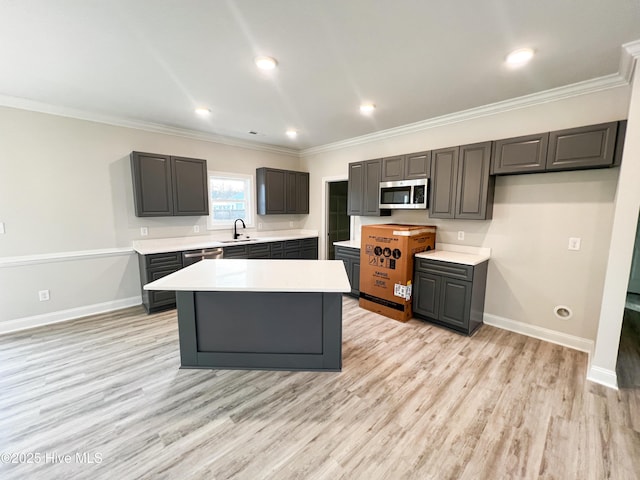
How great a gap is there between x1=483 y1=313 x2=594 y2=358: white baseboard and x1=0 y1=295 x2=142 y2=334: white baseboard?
5022 mm

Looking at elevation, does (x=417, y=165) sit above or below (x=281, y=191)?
above

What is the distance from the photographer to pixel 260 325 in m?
2.38

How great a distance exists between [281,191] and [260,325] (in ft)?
11.0

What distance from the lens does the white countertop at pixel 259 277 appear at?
6.63ft

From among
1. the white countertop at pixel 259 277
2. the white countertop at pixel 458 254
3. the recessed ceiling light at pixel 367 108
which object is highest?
the recessed ceiling light at pixel 367 108

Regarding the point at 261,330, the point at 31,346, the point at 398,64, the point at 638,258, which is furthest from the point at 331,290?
the point at 638,258

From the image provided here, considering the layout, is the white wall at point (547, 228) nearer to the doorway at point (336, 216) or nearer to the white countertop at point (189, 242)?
the doorway at point (336, 216)

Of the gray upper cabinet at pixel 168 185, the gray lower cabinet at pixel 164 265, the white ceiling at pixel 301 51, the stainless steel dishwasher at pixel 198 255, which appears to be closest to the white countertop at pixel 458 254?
the white ceiling at pixel 301 51

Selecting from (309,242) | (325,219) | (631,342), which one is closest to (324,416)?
(631,342)

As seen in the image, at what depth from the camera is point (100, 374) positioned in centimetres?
234

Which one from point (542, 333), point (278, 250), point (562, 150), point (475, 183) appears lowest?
point (542, 333)

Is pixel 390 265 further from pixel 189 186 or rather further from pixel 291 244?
pixel 189 186

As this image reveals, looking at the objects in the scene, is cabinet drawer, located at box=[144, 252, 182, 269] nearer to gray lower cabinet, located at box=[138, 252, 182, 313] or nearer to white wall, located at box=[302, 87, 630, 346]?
gray lower cabinet, located at box=[138, 252, 182, 313]

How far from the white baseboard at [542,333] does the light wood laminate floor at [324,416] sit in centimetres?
17
